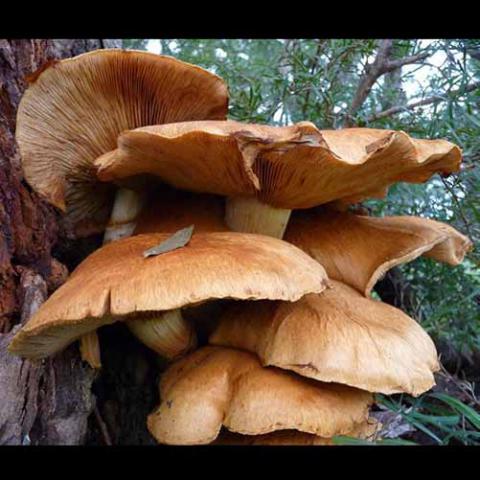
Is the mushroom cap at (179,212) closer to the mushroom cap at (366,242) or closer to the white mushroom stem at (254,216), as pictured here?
the white mushroom stem at (254,216)

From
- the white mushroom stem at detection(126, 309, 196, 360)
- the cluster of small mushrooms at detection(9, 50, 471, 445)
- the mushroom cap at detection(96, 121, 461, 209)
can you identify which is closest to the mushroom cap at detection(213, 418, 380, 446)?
the cluster of small mushrooms at detection(9, 50, 471, 445)

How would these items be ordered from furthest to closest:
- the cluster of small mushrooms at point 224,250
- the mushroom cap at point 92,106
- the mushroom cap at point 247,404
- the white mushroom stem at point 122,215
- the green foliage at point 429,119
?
the green foliage at point 429,119 → the white mushroom stem at point 122,215 → the mushroom cap at point 92,106 → the mushroom cap at point 247,404 → the cluster of small mushrooms at point 224,250

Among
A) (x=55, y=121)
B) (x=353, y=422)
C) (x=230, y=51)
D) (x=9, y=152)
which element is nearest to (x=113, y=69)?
(x=55, y=121)

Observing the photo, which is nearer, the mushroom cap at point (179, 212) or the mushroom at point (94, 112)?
the mushroom at point (94, 112)

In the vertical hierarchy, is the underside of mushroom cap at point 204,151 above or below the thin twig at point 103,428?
above

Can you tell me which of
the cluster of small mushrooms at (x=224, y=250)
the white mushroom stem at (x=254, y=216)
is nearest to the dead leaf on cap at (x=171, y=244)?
the cluster of small mushrooms at (x=224, y=250)

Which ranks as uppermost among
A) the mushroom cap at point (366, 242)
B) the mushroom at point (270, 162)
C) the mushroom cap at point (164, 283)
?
the mushroom at point (270, 162)

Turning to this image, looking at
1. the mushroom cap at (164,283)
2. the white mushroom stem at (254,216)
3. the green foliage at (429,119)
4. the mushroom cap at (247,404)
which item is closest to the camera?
the mushroom cap at (164,283)
